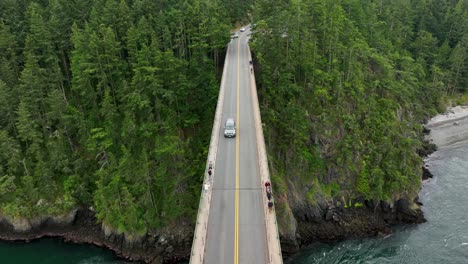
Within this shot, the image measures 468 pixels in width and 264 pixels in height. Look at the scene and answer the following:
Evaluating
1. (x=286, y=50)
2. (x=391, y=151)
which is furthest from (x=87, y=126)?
(x=391, y=151)

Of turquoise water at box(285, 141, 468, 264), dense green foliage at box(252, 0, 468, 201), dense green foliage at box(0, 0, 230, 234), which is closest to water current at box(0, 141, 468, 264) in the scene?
turquoise water at box(285, 141, 468, 264)

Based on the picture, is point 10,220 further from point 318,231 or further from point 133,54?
point 318,231

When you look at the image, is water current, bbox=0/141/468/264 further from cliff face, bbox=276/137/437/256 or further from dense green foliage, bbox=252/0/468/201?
dense green foliage, bbox=252/0/468/201

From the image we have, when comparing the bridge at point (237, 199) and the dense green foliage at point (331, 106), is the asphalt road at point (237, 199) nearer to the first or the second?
the bridge at point (237, 199)

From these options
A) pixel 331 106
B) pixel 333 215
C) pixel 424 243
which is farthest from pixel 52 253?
pixel 424 243

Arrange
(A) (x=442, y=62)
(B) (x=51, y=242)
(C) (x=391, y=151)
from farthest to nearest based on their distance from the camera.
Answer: (A) (x=442, y=62)
(C) (x=391, y=151)
(B) (x=51, y=242)
